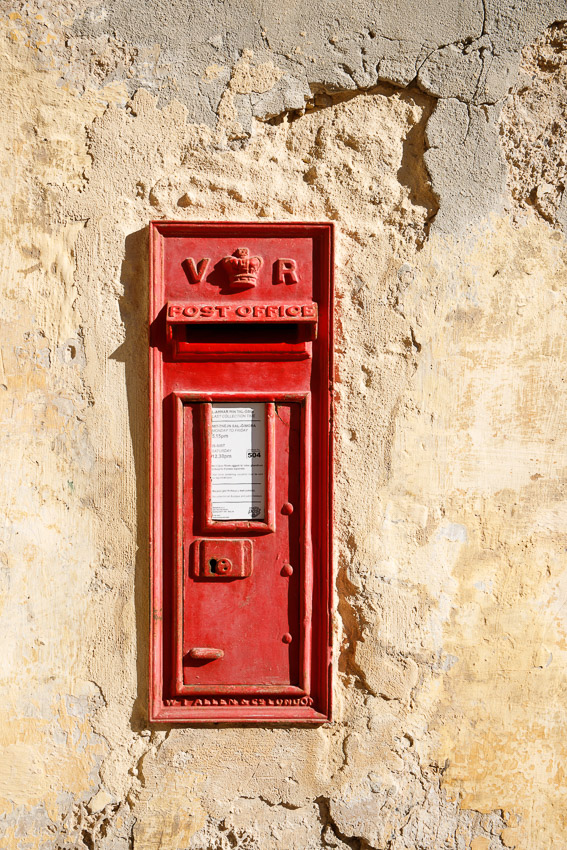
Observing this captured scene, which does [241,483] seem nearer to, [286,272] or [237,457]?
[237,457]

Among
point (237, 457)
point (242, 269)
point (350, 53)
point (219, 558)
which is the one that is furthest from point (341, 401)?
point (350, 53)

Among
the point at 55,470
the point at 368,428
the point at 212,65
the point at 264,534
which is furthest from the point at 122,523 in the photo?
the point at 212,65

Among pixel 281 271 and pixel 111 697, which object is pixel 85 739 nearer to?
pixel 111 697

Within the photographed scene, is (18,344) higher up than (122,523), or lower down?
higher up

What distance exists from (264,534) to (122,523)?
460mm

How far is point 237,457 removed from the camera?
1.86m

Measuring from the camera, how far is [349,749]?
6.25 feet

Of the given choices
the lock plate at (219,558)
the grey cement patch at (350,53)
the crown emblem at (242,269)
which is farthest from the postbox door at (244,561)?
the grey cement patch at (350,53)

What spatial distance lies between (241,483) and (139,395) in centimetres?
43

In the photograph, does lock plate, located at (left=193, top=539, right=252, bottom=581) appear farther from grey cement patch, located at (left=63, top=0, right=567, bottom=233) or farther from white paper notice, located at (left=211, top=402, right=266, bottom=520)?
grey cement patch, located at (left=63, top=0, right=567, bottom=233)

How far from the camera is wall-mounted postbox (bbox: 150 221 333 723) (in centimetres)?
186

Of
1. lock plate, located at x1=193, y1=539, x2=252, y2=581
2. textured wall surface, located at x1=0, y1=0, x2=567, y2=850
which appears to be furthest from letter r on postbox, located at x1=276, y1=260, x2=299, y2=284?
lock plate, located at x1=193, y1=539, x2=252, y2=581

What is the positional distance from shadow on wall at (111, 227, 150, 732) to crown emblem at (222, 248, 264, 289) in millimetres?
274

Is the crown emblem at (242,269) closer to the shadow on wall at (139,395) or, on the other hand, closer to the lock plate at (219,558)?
the shadow on wall at (139,395)
